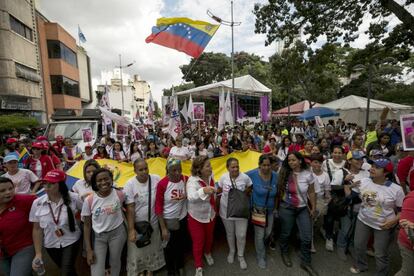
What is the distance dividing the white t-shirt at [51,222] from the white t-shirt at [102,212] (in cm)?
25

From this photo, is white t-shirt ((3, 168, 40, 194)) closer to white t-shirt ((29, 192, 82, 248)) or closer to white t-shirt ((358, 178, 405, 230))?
white t-shirt ((29, 192, 82, 248))

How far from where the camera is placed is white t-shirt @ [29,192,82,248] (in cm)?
278

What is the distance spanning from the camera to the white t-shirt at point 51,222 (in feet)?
9.13

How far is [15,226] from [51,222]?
36 cm

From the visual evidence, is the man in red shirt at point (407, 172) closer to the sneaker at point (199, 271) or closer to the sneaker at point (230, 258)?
the sneaker at point (230, 258)

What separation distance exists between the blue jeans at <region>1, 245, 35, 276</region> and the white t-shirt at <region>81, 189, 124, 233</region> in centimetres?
75

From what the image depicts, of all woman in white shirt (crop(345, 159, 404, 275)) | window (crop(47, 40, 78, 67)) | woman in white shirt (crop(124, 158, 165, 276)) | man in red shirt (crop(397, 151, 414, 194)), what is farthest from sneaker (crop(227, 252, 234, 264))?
window (crop(47, 40, 78, 67))

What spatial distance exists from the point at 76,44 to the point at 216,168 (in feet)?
121

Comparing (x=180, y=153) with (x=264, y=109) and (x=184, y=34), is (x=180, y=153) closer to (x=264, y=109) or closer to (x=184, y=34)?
(x=184, y=34)

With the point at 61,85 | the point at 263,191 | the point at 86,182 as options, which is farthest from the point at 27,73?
the point at 263,191

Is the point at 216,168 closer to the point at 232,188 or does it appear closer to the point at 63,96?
the point at 232,188

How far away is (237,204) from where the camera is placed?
11.3 feet

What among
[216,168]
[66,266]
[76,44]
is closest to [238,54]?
[76,44]

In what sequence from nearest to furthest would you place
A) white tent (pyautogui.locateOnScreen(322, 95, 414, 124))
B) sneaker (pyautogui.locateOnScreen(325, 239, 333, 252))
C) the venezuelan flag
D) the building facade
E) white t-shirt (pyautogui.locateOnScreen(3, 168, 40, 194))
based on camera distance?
white t-shirt (pyautogui.locateOnScreen(3, 168, 40, 194))
sneaker (pyautogui.locateOnScreen(325, 239, 333, 252))
the venezuelan flag
white tent (pyautogui.locateOnScreen(322, 95, 414, 124))
the building facade
